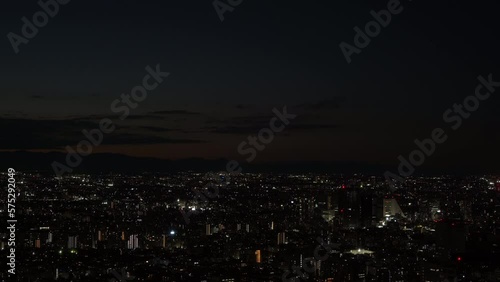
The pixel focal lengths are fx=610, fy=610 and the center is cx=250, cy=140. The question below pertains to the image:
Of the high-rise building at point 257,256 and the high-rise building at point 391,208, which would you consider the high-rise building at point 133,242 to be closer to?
the high-rise building at point 257,256

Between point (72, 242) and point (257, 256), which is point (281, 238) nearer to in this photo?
point (257, 256)

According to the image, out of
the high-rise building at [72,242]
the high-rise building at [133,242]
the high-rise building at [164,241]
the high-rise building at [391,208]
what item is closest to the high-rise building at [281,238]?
the high-rise building at [164,241]

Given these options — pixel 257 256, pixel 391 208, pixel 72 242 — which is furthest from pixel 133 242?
pixel 391 208

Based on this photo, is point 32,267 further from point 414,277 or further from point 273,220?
point 273,220

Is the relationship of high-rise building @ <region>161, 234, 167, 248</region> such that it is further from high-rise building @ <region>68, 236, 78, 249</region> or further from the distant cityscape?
high-rise building @ <region>68, 236, 78, 249</region>

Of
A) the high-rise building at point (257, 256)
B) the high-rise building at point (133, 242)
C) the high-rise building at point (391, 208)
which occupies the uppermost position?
the high-rise building at point (391, 208)

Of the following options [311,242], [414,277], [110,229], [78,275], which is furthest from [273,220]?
[78,275]

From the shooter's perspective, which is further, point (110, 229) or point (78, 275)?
point (110, 229)

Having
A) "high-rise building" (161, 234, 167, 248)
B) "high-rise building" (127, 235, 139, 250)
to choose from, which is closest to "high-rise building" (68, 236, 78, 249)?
"high-rise building" (127, 235, 139, 250)

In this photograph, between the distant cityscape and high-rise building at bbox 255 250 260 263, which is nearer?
the distant cityscape
